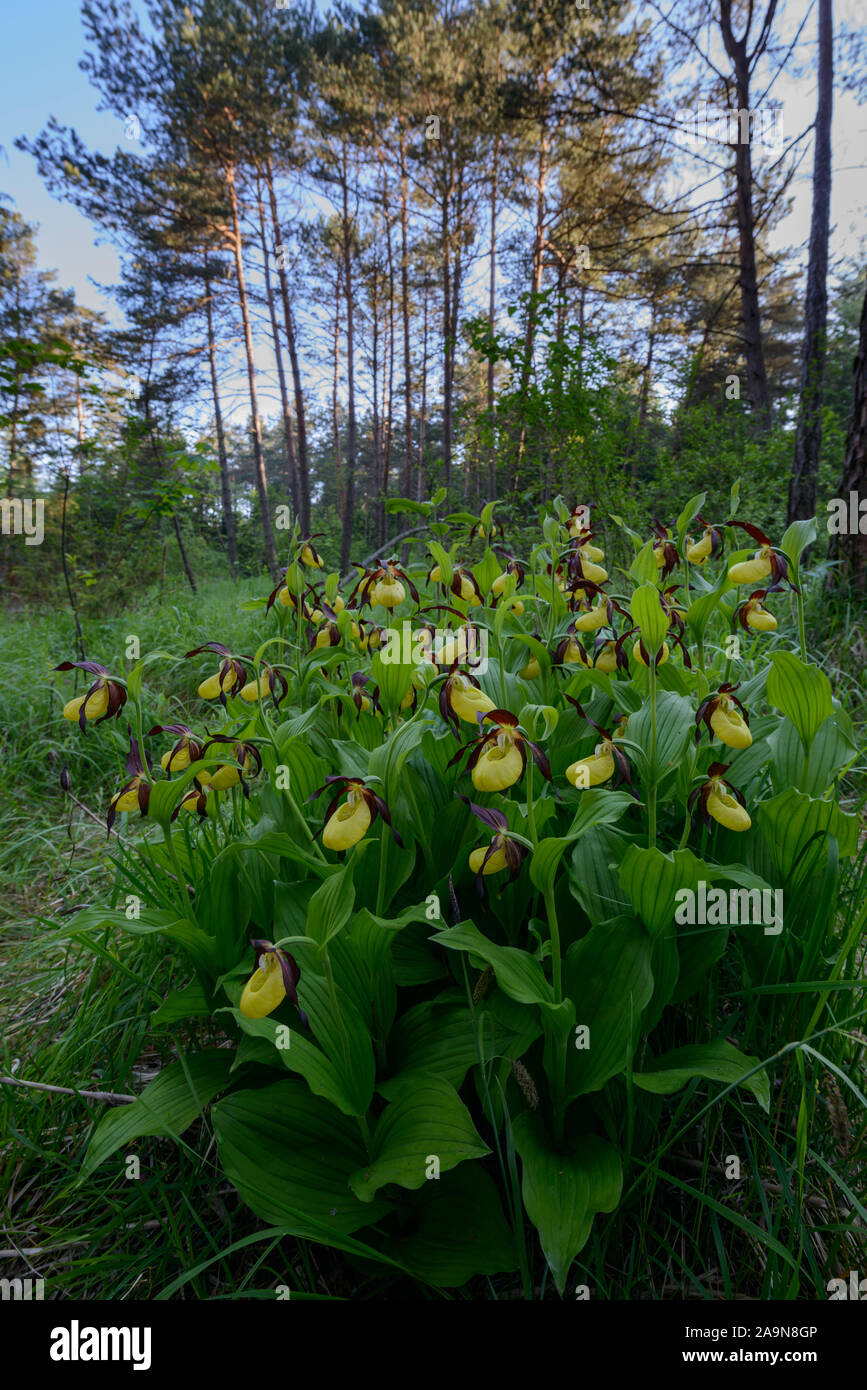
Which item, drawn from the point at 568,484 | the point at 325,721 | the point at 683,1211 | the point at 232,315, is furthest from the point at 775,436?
the point at 232,315

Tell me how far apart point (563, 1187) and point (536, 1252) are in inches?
7.0

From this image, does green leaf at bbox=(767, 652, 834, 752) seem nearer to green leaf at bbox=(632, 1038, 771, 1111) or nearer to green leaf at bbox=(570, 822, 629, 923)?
green leaf at bbox=(570, 822, 629, 923)

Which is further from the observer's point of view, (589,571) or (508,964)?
(589,571)

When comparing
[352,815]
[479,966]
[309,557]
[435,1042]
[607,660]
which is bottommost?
[435,1042]

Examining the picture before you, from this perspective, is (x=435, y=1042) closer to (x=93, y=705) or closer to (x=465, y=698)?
(x=465, y=698)

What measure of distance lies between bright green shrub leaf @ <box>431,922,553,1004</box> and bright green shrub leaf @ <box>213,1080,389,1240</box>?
357mm

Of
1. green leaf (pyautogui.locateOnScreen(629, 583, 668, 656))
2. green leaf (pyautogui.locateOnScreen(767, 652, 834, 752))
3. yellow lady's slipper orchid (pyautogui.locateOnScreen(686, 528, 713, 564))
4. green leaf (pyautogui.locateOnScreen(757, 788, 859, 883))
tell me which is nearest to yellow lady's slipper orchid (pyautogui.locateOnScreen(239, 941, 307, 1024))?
green leaf (pyautogui.locateOnScreen(629, 583, 668, 656))

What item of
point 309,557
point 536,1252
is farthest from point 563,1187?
point 309,557

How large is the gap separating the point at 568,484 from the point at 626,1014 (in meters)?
4.87

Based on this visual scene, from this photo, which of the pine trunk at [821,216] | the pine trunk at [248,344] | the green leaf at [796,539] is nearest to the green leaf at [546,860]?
the green leaf at [796,539]

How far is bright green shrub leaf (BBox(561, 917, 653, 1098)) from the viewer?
2.88ft

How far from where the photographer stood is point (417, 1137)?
0.84m

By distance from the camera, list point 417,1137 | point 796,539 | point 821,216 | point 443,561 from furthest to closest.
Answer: point 821,216
point 443,561
point 796,539
point 417,1137

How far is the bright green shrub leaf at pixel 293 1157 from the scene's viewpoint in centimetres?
84
